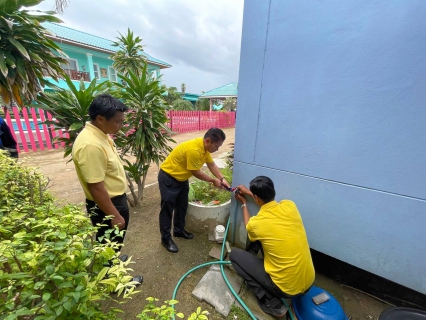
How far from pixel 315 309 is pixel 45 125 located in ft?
33.4

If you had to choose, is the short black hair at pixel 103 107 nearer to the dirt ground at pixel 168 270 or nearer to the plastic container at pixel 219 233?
the dirt ground at pixel 168 270

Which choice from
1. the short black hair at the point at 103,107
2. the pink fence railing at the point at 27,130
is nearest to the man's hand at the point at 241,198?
the short black hair at the point at 103,107

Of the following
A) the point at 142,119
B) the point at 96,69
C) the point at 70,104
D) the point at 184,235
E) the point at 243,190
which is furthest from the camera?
the point at 96,69

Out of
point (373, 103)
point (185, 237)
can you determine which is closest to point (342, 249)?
point (373, 103)

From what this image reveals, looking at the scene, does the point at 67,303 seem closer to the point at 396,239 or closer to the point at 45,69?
the point at 396,239

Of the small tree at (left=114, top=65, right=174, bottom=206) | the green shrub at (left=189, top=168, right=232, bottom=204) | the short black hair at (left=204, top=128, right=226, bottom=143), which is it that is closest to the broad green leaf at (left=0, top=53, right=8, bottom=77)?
the small tree at (left=114, top=65, right=174, bottom=206)

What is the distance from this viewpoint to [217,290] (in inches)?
85.4

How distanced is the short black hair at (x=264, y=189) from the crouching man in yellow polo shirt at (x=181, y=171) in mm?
761

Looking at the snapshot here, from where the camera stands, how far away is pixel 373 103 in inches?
62.9

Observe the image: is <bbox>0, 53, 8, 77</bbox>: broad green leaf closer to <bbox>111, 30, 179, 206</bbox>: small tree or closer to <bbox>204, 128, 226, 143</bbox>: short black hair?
<bbox>111, 30, 179, 206</bbox>: small tree

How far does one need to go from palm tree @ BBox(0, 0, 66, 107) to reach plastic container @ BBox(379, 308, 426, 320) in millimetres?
4562

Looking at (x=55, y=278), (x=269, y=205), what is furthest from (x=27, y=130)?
(x=269, y=205)

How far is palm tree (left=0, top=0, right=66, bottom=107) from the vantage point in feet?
7.72

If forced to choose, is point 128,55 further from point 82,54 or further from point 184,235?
point 184,235
